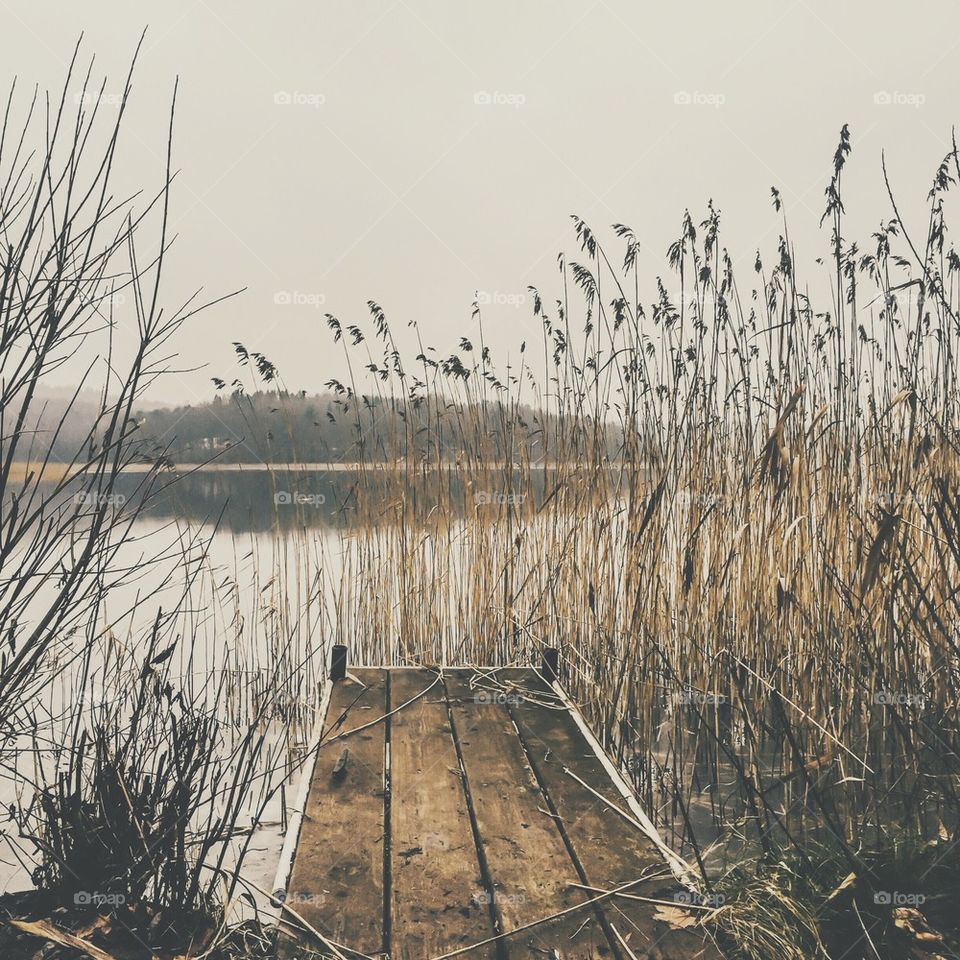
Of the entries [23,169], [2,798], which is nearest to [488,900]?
[23,169]

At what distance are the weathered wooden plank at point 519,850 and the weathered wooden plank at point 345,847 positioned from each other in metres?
0.21

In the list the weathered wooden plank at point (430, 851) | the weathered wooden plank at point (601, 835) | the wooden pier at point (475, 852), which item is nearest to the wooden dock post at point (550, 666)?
the weathered wooden plank at point (601, 835)

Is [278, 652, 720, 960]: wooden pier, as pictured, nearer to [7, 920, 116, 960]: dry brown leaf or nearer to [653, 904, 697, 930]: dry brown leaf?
[653, 904, 697, 930]: dry brown leaf

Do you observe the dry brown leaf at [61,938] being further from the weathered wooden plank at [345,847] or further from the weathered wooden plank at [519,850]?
the weathered wooden plank at [519,850]

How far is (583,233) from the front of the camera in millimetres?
3113

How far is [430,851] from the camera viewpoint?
1.54m

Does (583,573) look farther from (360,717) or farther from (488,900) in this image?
(488,900)

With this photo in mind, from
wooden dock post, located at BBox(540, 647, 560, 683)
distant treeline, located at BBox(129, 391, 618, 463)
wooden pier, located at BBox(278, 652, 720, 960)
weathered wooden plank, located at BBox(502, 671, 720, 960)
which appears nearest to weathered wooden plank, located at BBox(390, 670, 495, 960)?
wooden pier, located at BBox(278, 652, 720, 960)

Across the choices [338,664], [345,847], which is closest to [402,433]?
[338,664]

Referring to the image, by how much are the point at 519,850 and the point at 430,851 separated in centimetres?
Result: 17

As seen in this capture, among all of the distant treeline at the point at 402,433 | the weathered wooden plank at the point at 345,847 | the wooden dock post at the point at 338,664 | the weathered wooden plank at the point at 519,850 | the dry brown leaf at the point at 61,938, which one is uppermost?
the distant treeline at the point at 402,433

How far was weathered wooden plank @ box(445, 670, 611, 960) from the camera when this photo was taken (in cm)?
129

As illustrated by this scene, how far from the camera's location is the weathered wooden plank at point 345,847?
133cm

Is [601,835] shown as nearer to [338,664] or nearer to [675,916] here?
[675,916]
